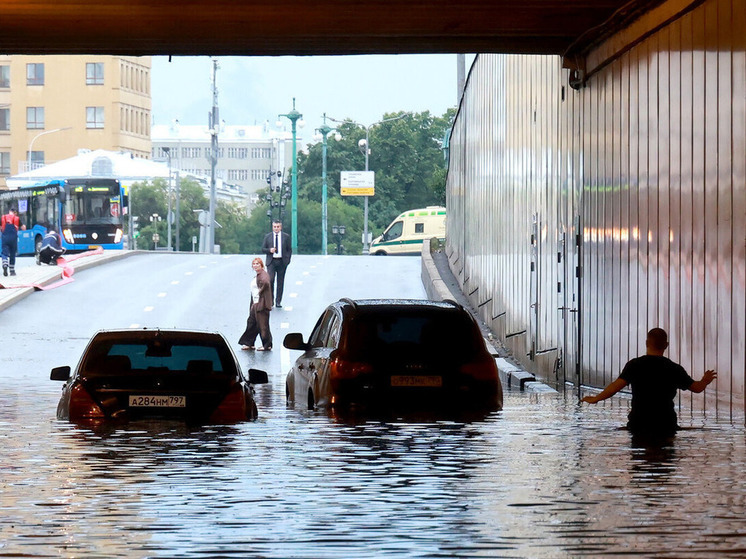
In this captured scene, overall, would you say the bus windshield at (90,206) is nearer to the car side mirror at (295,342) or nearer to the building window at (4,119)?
the car side mirror at (295,342)

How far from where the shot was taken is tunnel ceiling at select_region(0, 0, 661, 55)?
1898 centimetres

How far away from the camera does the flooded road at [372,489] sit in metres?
7.86

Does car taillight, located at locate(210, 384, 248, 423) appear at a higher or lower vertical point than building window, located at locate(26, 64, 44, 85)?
lower

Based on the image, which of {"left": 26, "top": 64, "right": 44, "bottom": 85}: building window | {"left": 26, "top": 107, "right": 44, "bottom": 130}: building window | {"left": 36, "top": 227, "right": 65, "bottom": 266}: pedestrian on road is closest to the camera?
{"left": 36, "top": 227, "right": 65, "bottom": 266}: pedestrian on road

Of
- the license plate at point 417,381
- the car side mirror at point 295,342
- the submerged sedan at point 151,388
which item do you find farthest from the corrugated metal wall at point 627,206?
the submerged sedan at point 151,388

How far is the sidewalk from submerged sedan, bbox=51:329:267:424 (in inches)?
941

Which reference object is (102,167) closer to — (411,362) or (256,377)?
(256,377)

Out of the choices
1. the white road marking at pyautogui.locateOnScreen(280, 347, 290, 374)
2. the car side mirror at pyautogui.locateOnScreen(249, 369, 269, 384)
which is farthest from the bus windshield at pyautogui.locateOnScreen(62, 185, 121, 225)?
the car side mirror at pyautogui.locateOnScreen(249, 369, 269, 384)

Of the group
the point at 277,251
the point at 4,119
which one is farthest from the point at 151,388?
the point at 4,119

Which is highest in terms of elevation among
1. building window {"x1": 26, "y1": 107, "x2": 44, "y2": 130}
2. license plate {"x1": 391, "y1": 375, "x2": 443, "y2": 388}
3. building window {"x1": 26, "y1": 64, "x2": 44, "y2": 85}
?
building window {"x1": 26, "y1": 64, "x2": 44, "y2": 85}

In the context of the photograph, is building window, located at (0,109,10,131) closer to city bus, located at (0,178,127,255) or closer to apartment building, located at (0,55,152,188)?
apartment building, located at (0,55,152,188)

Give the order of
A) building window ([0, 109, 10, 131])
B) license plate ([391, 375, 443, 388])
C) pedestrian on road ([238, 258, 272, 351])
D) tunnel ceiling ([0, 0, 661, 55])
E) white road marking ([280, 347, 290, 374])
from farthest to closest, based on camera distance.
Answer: building window ([0, 109, 10, 131])
pedestrian on road ([238, 258, 272, 351])
white road marking ([280, 347, 290, 374])
tunnel ceiling ([0, 0, 661, 55])
license plate ([391, 375, 443, 388])

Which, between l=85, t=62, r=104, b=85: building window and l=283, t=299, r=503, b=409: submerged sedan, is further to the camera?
l=85, t=62, r=104, b=85: building window

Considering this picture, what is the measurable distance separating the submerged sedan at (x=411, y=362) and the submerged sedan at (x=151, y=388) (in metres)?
1.32
